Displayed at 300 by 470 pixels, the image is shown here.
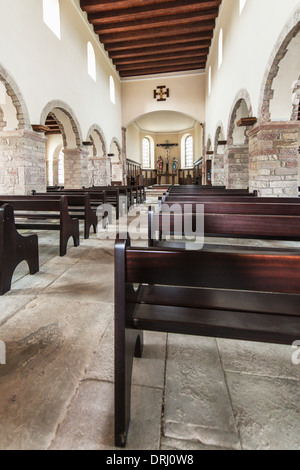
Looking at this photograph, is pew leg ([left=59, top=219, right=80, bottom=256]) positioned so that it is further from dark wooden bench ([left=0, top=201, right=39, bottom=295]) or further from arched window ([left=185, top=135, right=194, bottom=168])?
arched window ([left=185, top=135, right=194, bottom=168])

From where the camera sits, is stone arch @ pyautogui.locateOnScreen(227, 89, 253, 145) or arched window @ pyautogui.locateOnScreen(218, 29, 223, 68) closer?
stone arch @ pyautogui.locateOnScreen(227, 89, 253, 145)

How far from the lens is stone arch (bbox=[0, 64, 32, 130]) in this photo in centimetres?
555

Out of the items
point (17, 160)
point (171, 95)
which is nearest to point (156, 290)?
point (17, 160)

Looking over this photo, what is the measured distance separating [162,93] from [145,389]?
45.1 feet

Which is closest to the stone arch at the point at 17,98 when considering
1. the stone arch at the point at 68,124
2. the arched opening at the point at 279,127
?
the stone arch at the point at 68,124

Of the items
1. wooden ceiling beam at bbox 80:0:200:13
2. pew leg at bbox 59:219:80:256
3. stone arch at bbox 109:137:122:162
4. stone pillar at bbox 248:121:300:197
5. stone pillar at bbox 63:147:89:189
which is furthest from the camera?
stone arch at bbox 109:137:122:162

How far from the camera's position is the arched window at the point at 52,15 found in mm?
6971

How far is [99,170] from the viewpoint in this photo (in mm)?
11867

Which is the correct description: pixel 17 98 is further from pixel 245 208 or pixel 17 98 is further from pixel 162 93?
pixel 162 93

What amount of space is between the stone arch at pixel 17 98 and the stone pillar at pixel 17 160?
0.21 m

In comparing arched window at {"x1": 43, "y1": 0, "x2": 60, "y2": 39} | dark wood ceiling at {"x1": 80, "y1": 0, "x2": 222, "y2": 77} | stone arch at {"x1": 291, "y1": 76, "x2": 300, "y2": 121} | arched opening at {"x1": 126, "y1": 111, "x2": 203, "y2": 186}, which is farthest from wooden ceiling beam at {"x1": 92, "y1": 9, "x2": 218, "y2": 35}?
arched opening at {"x1": 126, "y1": 111, "x2": 203, "y2": 186}

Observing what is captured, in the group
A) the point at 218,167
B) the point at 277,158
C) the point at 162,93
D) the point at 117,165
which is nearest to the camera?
the point at 277,158

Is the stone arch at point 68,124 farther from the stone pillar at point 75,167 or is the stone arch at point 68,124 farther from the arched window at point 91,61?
the arched window at point 91,61

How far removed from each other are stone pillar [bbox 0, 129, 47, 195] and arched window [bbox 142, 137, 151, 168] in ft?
49.9
